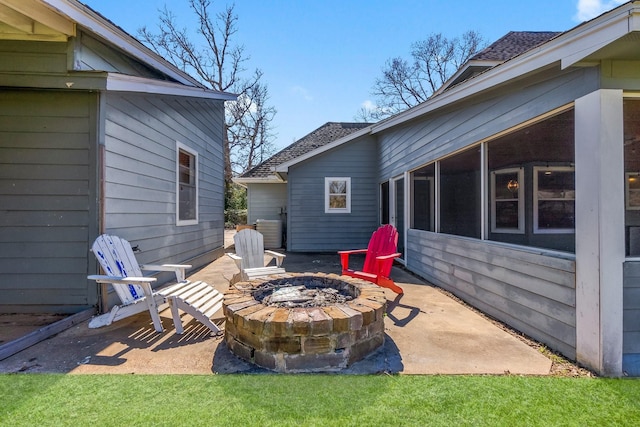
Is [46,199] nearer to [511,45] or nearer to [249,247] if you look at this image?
[249,247]

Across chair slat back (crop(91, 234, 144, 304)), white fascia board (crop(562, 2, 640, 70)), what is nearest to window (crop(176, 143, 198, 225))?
chair slat back (crop(91, 234, 144, 304))

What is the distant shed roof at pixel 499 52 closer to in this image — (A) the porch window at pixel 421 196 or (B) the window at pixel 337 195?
(A) the porch window at pixel 421 196

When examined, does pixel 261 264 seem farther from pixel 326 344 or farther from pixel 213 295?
pixel 326 344

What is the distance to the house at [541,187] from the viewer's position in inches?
86.4

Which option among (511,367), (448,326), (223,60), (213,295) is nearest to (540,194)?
(448,326)

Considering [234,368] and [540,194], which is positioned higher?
[540,194]

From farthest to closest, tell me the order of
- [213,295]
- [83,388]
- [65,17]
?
[213,295] → [65,17] → [83,388]

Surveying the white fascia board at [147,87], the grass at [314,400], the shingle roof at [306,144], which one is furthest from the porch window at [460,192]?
the shingle roof at [306,144]

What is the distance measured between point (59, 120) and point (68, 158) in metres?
0.43

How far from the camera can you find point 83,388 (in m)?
2.02

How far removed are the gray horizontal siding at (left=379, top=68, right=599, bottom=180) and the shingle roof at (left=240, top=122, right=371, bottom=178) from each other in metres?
4.20

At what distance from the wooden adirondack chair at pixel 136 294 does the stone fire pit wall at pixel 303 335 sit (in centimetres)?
63

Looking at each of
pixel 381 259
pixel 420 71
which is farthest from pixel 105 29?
pixel 420 71

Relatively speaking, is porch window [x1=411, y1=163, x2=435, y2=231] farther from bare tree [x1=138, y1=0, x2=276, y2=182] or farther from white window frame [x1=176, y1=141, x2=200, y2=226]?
bare tree [x1=138, y1=0, x2=276, y2=182]
